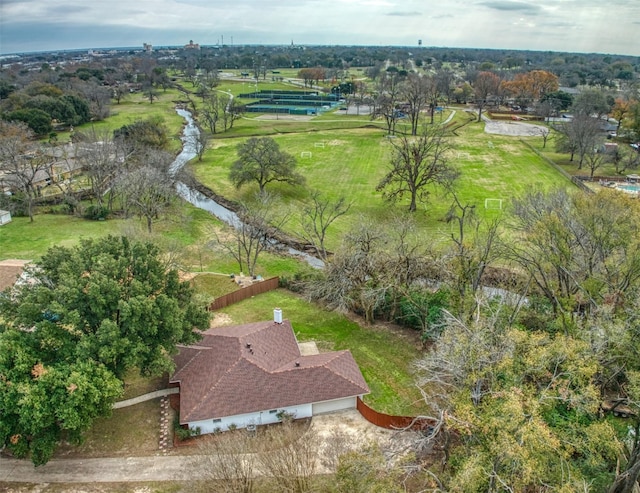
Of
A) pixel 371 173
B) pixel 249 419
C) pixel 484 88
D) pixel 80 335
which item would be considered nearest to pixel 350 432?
pixel 249 419

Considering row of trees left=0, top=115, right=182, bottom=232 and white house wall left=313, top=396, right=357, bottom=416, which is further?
row of trees left=0, top=115, right=182, bottom=232

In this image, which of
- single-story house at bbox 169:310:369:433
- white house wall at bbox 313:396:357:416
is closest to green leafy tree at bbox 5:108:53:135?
single-story house at bbox 169:310:369:433

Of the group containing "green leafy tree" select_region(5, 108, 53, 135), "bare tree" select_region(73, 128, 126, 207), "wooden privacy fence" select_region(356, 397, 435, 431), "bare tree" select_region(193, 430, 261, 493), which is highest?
"green leafy tree" select_region(5, 108, 53, 135)

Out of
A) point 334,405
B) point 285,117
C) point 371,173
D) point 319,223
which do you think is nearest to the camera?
point 334,405

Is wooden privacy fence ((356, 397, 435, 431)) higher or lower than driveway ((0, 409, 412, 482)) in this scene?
higher

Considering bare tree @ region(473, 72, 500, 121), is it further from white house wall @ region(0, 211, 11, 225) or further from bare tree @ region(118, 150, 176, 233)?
white house wall @ region(0, 211, 11, 225)

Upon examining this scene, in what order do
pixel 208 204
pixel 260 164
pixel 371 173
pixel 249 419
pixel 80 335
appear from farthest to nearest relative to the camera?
pixel 371 173
pixel 208 204
pixel 260 164
pixel 249 419
pixel 80 335

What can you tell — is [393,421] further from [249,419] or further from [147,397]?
[147,397]
